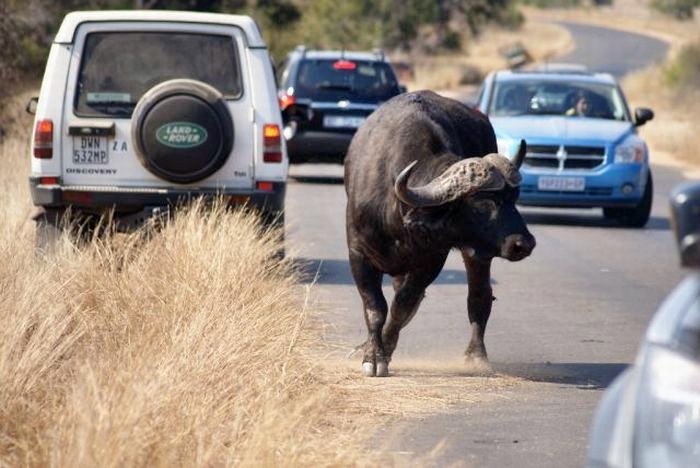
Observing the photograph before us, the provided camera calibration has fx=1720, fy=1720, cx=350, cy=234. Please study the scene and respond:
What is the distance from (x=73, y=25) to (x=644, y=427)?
9.50m

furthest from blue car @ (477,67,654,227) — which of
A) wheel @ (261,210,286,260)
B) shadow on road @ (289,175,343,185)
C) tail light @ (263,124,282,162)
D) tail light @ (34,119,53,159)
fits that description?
tail light @ (34,119,53,159)

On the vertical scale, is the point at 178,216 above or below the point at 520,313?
above

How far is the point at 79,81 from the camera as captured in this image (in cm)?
1321

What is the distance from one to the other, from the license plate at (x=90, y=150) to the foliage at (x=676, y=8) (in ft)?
317

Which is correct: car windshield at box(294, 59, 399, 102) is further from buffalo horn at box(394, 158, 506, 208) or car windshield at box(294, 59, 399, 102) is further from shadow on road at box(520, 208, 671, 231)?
buffalo horn at box(394, 158, 506, 208)

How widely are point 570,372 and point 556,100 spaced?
10484 mm

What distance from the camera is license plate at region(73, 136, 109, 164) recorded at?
43.3 ft

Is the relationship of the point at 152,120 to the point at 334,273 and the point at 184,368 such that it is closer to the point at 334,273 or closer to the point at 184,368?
the point at 334,273

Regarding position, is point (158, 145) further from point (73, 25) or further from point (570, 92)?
point (570, 92)

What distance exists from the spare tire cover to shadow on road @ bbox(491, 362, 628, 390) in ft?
11.4

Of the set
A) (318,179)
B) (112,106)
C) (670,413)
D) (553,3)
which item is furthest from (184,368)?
(553,3)

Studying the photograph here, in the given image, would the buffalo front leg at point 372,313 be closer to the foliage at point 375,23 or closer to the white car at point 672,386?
the white car at point 672,386

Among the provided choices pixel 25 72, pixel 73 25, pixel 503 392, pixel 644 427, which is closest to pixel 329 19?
pixel 25 72

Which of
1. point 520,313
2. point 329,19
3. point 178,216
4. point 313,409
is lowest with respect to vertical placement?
point 329,19
